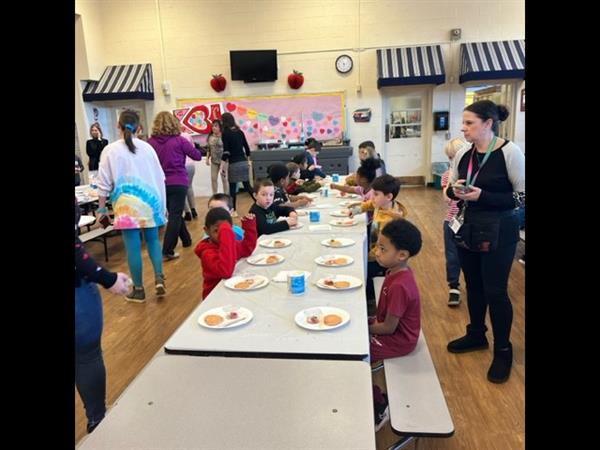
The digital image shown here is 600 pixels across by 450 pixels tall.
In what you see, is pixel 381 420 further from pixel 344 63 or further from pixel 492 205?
pixel 344 63

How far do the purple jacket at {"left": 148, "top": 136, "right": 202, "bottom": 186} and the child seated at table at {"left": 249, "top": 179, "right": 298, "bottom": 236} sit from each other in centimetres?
140

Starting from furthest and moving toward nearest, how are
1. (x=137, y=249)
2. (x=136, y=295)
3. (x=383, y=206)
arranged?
(x=136, y=295) < (x=137, y=249) < (x=383, y=206)

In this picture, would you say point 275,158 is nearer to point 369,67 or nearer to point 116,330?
point 369,67

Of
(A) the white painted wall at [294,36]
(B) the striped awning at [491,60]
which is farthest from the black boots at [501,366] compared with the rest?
(A) the white painted wall at [294,36]

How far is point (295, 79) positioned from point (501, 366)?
7.74m

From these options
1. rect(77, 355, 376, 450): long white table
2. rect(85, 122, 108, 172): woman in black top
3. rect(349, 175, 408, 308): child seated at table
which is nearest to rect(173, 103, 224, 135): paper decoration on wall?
rect(85, 122, 108, 172): woman in black top

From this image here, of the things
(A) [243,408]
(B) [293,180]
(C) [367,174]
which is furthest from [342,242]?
(B) [293,180]

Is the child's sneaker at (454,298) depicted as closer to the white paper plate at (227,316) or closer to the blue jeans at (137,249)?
the white paper plate at (227,316)

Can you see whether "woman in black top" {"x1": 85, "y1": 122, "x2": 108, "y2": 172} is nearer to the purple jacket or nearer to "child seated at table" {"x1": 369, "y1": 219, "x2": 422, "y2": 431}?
the purple jacket

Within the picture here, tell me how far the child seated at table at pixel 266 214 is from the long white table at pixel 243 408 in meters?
1.78

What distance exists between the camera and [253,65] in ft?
29.5

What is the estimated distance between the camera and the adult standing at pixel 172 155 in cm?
423
